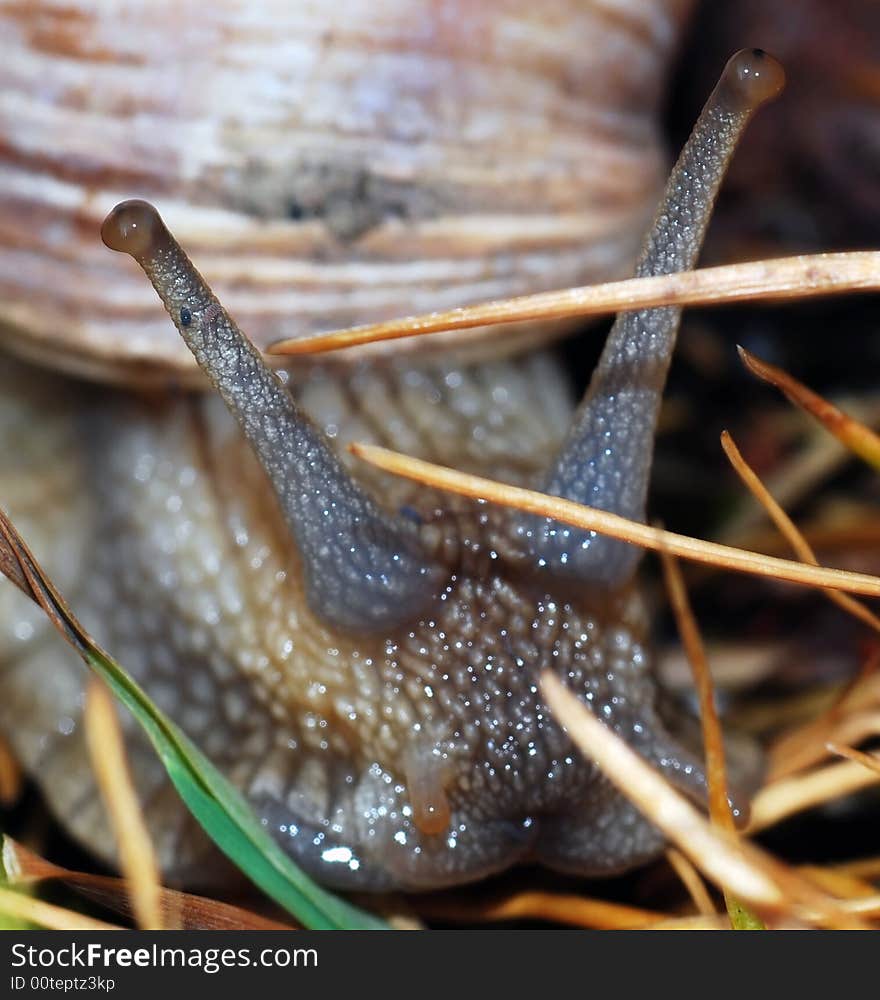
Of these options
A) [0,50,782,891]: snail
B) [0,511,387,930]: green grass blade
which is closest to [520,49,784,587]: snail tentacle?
[0,50,782,891]: snail

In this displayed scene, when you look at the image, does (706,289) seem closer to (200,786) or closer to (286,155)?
(286,155)

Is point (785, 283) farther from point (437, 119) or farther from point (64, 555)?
point (64, 555)

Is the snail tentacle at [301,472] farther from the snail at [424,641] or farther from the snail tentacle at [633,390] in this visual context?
the snail tentacle at [633,390]

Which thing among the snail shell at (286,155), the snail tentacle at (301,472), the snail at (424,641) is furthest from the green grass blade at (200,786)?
the snail shell at (286,155)

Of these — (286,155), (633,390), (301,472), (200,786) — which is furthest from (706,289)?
(200,786)
